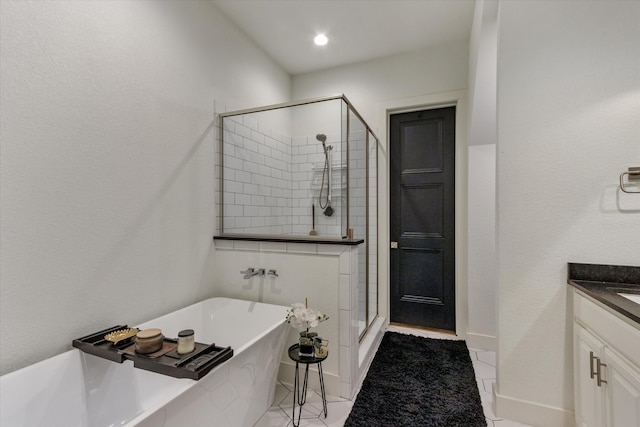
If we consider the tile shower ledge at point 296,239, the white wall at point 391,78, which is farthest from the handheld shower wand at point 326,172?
the white wall at point 391,78

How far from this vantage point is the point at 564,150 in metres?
1.61

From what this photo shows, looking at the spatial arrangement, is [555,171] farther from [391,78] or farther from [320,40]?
[320,40]

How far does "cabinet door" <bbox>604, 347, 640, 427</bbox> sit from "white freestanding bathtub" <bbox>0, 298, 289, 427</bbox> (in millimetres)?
1538

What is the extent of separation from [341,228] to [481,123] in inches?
63.4

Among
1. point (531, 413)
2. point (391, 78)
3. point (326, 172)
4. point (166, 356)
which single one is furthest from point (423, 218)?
point (166, 356)

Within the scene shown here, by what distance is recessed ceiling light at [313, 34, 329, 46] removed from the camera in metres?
2.75

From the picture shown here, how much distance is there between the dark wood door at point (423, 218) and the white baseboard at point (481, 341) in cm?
25

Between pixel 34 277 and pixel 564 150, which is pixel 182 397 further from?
pixel 564 150

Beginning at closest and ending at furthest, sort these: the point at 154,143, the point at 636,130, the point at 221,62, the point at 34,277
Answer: the point at 34,277
the point at 636,130
the point at 154,143
the point at 221,62

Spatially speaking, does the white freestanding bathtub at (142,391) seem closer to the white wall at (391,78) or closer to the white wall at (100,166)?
A: the white wall at (100,166)

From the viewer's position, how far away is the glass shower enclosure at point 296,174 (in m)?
2.32

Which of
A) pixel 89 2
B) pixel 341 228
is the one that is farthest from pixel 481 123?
pixel 89 2

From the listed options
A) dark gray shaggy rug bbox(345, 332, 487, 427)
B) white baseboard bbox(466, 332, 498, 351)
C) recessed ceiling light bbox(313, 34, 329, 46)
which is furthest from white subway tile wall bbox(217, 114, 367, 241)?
white baseboard bbox(466, 332, 498, 351)

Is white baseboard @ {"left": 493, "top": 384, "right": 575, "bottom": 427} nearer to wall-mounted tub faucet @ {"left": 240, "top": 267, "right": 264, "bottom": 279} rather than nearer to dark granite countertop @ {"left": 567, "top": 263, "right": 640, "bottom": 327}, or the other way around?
dark granite countertop @ {"left": 567, "top": 263, "right": 640, "bottom": 327}
